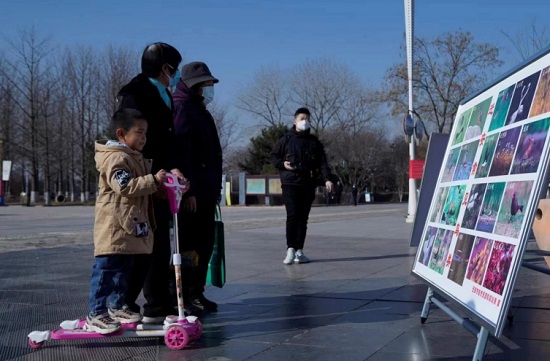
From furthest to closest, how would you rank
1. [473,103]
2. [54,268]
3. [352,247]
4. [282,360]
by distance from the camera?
[352,247], [54,268], [473,103], [282,360]

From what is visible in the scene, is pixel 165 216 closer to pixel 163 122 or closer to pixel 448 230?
pixel 163 122

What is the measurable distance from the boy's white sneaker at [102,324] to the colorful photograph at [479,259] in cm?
217

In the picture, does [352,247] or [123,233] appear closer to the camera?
[123,233]

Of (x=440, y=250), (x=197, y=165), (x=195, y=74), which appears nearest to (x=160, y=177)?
(x=197, y=165)

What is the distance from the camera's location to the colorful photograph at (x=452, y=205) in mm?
3971

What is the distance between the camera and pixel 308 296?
A: 585 cm

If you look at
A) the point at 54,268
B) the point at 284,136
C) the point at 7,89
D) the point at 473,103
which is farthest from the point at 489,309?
the point at 7,89

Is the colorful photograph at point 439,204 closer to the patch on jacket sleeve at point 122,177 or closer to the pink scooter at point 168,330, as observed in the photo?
the pink scooter at point 168,330

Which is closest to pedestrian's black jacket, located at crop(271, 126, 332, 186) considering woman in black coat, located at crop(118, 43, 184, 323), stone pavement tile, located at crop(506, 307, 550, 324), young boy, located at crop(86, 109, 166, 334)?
stone pavement tile, located at crop(506, 307, 550, 324)

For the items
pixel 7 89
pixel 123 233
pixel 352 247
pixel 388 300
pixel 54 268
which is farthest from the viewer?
pixel 7 89

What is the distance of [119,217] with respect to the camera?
4.01 m

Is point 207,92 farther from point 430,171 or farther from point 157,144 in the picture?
point 430,171

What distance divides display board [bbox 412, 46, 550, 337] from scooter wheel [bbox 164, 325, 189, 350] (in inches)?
64.0

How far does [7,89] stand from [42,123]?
4326 millimetres
